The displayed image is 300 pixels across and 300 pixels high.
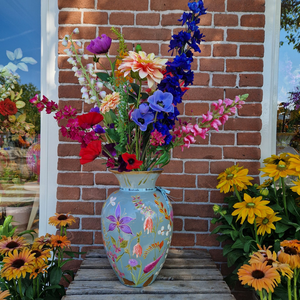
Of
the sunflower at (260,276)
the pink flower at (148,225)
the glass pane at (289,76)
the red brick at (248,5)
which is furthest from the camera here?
the glass pane at (289,76)

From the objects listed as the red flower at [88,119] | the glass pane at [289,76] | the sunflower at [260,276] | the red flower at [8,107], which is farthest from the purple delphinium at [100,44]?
the glass pane at [289,76]

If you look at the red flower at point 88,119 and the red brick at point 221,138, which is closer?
the red flower at point 88,119

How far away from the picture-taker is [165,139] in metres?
0.85

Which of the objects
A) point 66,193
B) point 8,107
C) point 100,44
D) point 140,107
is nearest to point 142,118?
point 140,107

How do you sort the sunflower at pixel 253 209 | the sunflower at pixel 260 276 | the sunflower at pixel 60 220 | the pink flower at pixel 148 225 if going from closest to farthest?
the sunflower at pixel 260 276, the pink flower at pixel 148 225, the sunflower at pixel 253 209, the sunflower at pixel 60 220

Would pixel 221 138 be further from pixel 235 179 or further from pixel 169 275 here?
pixel 169 275

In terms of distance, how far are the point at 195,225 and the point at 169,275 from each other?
0.40 m

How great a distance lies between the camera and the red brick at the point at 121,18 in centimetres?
133

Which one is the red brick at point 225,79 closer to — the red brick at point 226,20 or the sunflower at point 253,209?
the red brick at point 226,20

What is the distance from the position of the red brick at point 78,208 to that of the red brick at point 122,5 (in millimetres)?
1081

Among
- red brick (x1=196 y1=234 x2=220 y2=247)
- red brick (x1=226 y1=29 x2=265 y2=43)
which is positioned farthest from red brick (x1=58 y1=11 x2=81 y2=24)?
red brick (x1=196 y1=234 x2=220 y2=247)

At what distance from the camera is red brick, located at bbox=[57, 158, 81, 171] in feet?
4.47

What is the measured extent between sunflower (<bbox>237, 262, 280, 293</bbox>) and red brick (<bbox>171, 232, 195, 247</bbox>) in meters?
0.59

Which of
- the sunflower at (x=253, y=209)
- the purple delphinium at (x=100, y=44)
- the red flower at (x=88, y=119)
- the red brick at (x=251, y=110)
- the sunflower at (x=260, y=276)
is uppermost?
the purple delphinium at (x=100, y=44)
